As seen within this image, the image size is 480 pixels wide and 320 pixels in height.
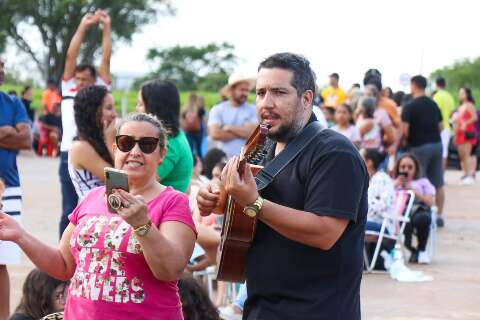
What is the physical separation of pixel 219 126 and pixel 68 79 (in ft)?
6.77

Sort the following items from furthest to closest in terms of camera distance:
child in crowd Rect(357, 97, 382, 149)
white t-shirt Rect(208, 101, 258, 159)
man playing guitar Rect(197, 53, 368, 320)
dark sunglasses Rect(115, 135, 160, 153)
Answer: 1. child in crowd Rect(357, 97, 382, 149)
2. white t-shirt Rect(208, 101, 258, 159)
3. dark sunglasses Rect(115, 135, 160, 153)
4. man playing guitar Rect(197, 53, 368, 320)

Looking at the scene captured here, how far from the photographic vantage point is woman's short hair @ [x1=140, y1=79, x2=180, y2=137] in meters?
6.12

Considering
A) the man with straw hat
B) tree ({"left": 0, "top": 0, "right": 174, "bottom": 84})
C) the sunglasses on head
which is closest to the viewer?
the man with straw hat

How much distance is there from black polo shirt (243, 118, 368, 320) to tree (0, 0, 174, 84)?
1946 inches

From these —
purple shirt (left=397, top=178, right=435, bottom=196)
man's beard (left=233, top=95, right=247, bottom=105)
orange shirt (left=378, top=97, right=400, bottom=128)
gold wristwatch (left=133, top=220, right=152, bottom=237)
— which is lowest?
purple shirt (left=397, top=178, right=435, bottom=196)

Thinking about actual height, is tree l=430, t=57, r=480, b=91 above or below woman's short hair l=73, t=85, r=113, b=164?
below

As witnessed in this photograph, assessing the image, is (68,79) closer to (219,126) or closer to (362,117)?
(219,126)

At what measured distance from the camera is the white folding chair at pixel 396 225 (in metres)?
9.88

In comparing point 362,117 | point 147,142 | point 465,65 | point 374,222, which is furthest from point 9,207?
point 465,65

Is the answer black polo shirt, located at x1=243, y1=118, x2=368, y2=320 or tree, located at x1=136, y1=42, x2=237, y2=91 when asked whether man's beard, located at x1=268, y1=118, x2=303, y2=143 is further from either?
tree, located at x1=136, y1=42, x2=237, y2=91

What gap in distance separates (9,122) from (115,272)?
299 cm

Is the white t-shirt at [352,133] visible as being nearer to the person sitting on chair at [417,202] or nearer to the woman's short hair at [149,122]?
the person sitting on chair at [417,202]

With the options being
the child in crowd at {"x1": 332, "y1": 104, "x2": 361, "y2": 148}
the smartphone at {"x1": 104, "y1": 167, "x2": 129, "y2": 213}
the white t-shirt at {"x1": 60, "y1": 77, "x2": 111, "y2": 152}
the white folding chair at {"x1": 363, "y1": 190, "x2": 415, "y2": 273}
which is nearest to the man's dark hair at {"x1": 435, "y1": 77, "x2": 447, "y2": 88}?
the child in crowd at {"x1": 332, "y1": 104, "x2": 361, "y2": 148}

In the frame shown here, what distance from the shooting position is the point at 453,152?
24.4m
